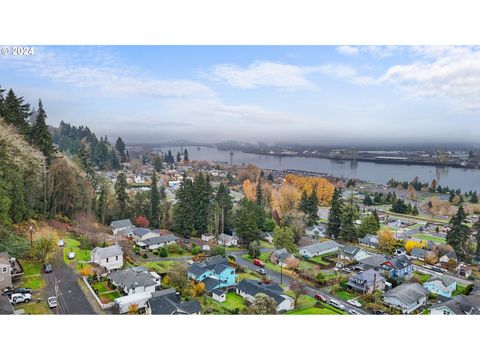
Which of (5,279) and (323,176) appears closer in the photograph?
(5,279)

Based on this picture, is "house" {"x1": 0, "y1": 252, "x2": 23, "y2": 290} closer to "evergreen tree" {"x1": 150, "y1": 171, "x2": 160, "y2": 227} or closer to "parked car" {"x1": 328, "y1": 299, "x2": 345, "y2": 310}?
"evergreen tree" {"x1": 150, "y1": 171, "x2": 160, "y2": 227}

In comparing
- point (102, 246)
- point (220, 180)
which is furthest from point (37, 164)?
point (220, 180)

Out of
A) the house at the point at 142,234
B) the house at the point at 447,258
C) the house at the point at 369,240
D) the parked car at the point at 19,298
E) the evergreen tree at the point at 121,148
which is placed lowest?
the parked car at the point at 19,298

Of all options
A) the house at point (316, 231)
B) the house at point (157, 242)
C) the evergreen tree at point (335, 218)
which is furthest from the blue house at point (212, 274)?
the evergreen tree at point (335, 218)

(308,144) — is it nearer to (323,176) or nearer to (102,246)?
(323,176)

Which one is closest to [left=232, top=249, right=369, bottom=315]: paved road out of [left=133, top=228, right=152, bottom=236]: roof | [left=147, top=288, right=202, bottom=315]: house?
[left=147, top=288, right=202, bottom=315]: house

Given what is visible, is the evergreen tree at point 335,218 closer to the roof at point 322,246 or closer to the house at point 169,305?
the roof at point 322,246
